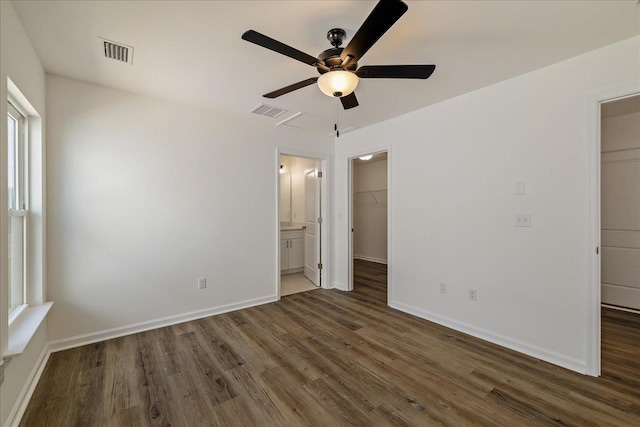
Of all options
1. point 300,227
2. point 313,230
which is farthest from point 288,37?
point 300,227

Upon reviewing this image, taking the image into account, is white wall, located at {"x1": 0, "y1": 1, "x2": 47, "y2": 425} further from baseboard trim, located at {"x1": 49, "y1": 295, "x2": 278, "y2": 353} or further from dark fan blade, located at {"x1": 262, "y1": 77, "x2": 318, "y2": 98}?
dark fan blade, located at {"x1": 262, "y1": 77, "x2": 318, "y2": 98}

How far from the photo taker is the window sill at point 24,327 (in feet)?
5.27

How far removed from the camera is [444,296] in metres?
3.09

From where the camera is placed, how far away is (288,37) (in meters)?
1.95

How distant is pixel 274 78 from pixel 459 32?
4.98 feet

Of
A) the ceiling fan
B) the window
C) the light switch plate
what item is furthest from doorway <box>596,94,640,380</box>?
the window

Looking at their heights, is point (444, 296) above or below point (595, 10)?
below

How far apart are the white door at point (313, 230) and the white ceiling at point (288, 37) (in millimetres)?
2076

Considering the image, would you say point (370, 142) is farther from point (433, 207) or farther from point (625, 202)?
point (625, 202)

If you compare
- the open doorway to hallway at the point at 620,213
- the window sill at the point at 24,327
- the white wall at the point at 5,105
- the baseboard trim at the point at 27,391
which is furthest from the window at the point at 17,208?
the open doorway to hallway at the point at 620,213

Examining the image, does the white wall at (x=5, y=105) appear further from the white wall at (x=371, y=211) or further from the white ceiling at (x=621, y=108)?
the white wall at (x=371, y=211)

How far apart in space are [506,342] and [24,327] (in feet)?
12.8

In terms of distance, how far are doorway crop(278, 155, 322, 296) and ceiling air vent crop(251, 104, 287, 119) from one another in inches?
37.9

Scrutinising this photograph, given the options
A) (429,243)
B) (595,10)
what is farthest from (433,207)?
(595,10)
